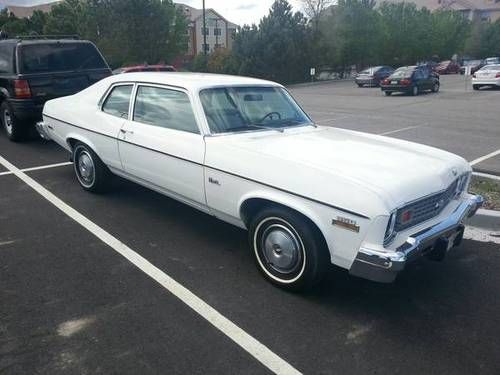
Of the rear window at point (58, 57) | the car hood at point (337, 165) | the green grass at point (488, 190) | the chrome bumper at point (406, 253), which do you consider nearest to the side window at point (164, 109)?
the car hood at point (337, 165)

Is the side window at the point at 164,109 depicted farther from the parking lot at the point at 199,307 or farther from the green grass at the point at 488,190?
the green grass at the point at 488,190

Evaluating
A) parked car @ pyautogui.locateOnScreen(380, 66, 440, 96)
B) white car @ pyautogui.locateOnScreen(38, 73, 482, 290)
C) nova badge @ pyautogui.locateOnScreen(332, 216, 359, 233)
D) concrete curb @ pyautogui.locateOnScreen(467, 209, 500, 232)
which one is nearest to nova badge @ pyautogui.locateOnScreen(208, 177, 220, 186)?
white car @ pyautogui.locateOnScreen(38, 73, 482, 290)

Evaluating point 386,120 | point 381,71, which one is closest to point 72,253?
point 386,120

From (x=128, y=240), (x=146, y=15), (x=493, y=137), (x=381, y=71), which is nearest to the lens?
(x=128, y=240)

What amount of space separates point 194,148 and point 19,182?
12.2ft

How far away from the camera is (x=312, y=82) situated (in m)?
41.1

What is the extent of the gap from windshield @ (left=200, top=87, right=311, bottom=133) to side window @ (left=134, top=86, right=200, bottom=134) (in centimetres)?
20

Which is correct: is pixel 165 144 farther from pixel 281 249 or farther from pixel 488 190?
pixel 488 190

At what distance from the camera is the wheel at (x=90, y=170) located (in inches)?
226

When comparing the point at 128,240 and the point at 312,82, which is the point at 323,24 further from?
the point at 128,240

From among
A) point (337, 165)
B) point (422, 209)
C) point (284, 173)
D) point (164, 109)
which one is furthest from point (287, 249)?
point (164, 109)

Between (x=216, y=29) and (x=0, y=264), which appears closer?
(x=0, y=264)

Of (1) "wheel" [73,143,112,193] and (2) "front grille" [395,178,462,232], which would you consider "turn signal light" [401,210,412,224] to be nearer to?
(2) "front grille" [395,178,462,232]

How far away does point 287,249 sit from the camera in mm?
3568
